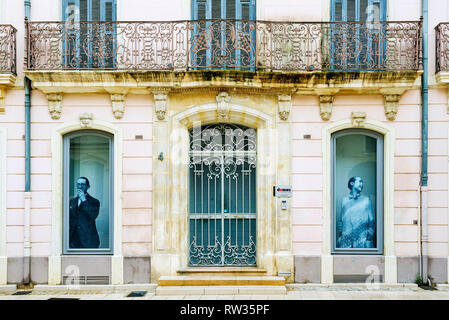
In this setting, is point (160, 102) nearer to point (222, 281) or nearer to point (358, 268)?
Answer: point (222, 281)

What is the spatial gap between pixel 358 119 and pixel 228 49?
290cm

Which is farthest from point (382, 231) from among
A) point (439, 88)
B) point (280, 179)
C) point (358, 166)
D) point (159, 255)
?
point (159, 255)

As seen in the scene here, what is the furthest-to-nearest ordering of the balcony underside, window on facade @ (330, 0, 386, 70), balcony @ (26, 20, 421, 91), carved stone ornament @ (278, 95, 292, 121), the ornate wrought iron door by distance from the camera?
the ornate wrought iron door
carved stone ornament @ (278, 95, 292, 121)
window on facade @ (330, 0, 386, 70)
balcony @ (26, 20, 421, 91)
the balcony underside

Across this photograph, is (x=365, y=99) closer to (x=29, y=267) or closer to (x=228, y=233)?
(x=228, y=233)

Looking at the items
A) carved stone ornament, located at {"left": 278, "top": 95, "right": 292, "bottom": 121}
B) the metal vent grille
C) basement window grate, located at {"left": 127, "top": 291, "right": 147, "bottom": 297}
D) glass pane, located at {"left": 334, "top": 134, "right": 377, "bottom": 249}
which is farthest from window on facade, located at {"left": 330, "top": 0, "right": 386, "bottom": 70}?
the metal vent grille

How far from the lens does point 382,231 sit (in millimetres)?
8297

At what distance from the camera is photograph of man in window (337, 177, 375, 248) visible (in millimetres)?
8391

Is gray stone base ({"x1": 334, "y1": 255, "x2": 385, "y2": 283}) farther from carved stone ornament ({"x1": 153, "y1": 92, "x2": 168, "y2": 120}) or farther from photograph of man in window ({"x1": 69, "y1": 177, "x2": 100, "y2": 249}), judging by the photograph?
photograph of man in window ({"x1": 69, "y1": 177, "x2": 100, "y2": 249})

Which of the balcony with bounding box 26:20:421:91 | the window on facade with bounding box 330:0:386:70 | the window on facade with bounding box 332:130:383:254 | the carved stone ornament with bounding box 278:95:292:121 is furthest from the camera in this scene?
the window on facade with bounding box 332:130:383:254

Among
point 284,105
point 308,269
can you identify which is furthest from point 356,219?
point 284,105

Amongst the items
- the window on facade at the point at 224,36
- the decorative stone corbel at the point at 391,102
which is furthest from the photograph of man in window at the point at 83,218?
the decorative stone corbel at the point at 391,102

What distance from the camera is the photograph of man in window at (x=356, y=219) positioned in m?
8.39

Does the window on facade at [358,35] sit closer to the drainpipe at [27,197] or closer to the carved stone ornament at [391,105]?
the carved stone ornament at [391,105]

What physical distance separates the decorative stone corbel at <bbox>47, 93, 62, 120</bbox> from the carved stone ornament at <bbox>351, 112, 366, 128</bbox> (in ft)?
18.9
